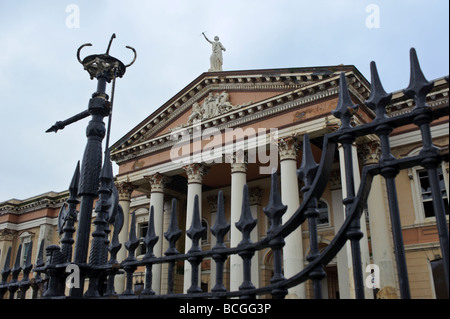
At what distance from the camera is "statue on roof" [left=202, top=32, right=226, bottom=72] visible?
70.0ft

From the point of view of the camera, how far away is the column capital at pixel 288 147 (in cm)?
1598

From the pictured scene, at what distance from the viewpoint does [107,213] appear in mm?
3492

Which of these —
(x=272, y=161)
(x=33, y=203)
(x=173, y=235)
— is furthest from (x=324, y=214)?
(x=33, y=203)

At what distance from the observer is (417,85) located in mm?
2080

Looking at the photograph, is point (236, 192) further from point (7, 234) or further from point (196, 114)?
point (7, 234)

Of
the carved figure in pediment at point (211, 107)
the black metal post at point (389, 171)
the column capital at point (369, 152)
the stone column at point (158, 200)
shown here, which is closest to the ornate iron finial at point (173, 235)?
the black metal post at point (389, 171)

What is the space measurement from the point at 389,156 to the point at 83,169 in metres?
2.50

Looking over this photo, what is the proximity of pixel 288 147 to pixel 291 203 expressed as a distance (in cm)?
231

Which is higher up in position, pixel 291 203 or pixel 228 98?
pixel 228 98

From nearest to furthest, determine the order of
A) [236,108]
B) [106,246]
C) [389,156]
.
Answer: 1. [389,156]
2. [106,246]
3. [236,108]

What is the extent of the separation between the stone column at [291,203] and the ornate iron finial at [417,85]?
10.9 metres

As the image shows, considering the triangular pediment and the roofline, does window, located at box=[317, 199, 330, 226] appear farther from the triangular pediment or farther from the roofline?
the roofline

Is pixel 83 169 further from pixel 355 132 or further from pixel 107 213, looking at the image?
pixel 355 132
